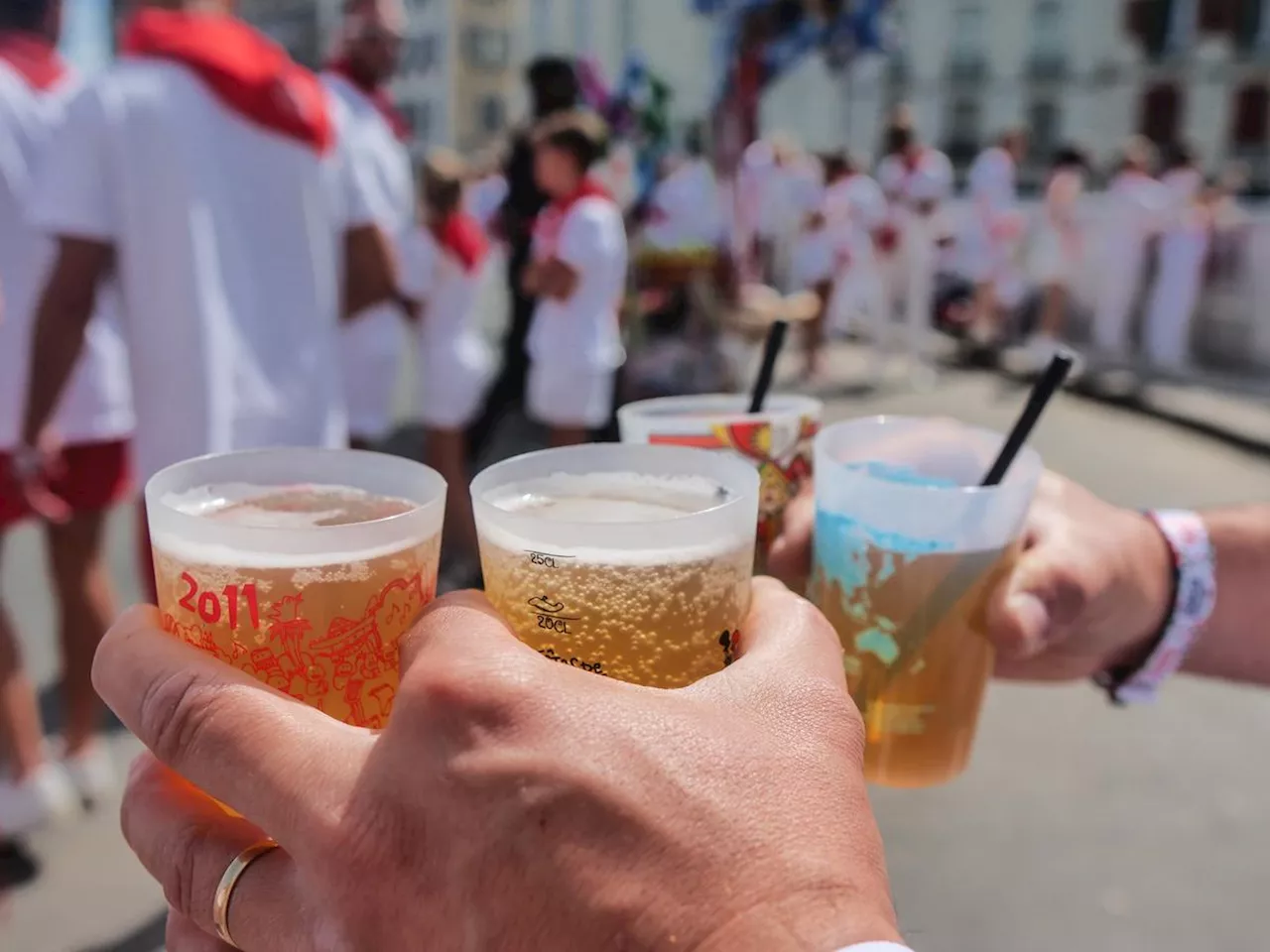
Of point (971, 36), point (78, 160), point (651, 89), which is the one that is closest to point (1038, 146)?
point (971, 36)

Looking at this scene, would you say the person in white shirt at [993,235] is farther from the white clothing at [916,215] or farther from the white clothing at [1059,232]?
the white clothing at [916,215]

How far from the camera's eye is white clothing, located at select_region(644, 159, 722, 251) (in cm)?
848

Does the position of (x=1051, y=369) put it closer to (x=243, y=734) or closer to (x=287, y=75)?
(x=243, y=734)

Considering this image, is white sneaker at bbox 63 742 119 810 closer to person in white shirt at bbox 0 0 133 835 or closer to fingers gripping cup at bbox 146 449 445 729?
person in white shirt at bbox 0 0 133 835

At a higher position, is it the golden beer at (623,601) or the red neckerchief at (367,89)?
the red neckerchief at (367,89)

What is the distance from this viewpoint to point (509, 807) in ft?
2.35

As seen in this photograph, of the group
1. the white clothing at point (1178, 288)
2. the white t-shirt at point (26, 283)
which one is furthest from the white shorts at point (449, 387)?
the white clothing at point (1178, 288)

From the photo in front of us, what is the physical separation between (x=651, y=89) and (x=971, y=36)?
30007 mm

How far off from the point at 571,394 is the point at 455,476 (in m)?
0.66

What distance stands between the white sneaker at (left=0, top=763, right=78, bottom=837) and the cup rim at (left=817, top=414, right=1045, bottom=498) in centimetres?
256

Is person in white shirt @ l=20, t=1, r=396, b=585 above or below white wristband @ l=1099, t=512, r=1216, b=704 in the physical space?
above

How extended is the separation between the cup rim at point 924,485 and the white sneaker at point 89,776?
2597 millimetres

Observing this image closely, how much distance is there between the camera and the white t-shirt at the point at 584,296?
4.52 metres

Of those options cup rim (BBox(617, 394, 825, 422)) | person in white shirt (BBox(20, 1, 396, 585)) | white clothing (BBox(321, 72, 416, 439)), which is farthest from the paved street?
cup rim (BBox(617, 394, 825, 422))
